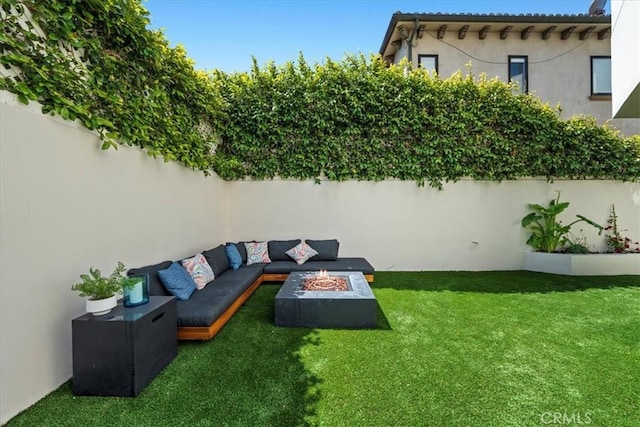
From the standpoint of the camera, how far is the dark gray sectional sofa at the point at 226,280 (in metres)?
3.21

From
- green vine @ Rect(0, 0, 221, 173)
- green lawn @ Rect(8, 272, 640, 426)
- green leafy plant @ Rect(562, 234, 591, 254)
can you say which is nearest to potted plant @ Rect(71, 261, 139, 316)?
green lawn @ Rect(8, 272, 640, 426)

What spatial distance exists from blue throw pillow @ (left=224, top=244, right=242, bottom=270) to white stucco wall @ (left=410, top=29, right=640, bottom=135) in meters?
7.60

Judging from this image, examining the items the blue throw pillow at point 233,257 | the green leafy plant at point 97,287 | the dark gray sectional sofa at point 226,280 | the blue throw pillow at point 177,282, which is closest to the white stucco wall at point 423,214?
the dark gray sectional sofa at point 226,280

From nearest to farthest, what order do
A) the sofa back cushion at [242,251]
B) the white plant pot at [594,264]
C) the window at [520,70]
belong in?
the sofa back cushion at [242,251] → the white plant pot at [594,264] → the window at [520,70]

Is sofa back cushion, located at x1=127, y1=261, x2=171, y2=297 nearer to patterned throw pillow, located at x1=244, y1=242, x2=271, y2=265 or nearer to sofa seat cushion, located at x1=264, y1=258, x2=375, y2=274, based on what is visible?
sofa seat cushion, located at x1=264, y1=258, x2=375, y2=274

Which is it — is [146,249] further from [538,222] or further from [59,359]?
[538,222]

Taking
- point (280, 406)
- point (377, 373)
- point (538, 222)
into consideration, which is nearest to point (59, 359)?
point (280, 406)

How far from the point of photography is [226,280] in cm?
460

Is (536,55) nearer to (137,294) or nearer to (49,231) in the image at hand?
(137,294)

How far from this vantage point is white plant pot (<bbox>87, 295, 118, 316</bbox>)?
A: 2.41 m

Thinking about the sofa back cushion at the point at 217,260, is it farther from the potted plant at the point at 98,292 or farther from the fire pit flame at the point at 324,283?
the potted plant at the point at 98,292

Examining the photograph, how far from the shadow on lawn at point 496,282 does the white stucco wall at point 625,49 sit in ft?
10.5

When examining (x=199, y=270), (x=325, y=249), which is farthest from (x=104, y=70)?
(x=325, y=249)

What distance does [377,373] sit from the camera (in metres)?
2.66
